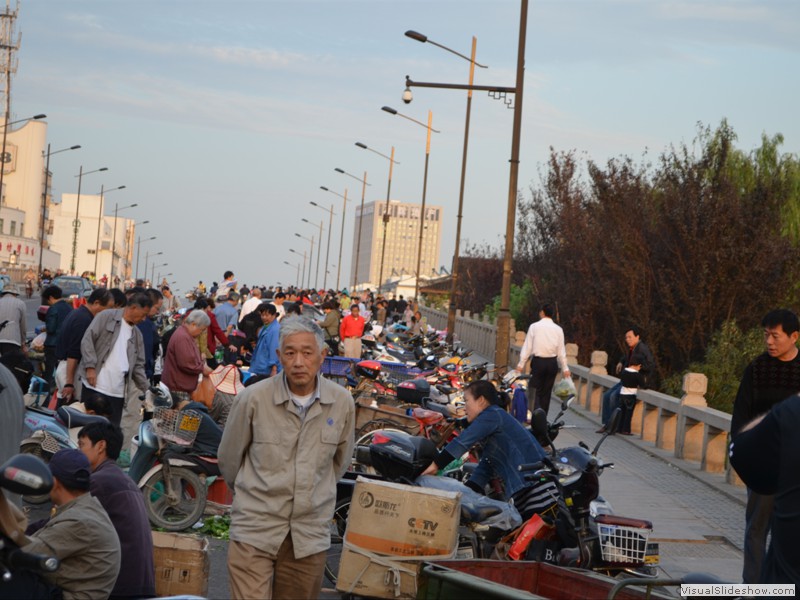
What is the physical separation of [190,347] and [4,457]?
664 cm

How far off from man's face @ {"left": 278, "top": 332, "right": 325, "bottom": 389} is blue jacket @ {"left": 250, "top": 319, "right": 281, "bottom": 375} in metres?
10.1

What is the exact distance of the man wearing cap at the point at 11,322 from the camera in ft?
57.4

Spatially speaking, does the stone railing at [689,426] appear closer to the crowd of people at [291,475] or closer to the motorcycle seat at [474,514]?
the crowd of people at [291,475]

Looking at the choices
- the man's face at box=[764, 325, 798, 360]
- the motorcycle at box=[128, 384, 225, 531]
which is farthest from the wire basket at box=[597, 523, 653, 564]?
the motorcycle at box=[128, 384, 225, 531]

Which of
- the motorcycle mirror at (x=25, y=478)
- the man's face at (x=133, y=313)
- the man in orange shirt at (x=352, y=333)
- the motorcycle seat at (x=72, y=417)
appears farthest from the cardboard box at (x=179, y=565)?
the man in orange shirt at (x=352, y=333)

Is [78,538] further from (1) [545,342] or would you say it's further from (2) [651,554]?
(1) [545,342]

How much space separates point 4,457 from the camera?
680 centimetres

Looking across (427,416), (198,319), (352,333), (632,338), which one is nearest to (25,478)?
(198,319)

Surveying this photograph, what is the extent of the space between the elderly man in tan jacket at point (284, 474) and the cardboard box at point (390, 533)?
2026 millimetres

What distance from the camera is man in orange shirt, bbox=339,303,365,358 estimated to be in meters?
27.9

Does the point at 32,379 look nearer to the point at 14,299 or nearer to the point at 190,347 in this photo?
the point at 14,299

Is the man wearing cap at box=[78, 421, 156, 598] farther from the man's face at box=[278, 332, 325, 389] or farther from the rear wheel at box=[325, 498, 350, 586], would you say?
the rear wheel at box=[325, 498, 350, 586]

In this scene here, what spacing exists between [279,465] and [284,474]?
44 mm

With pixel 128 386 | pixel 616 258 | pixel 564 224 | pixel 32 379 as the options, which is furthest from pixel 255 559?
pixel 564 224
